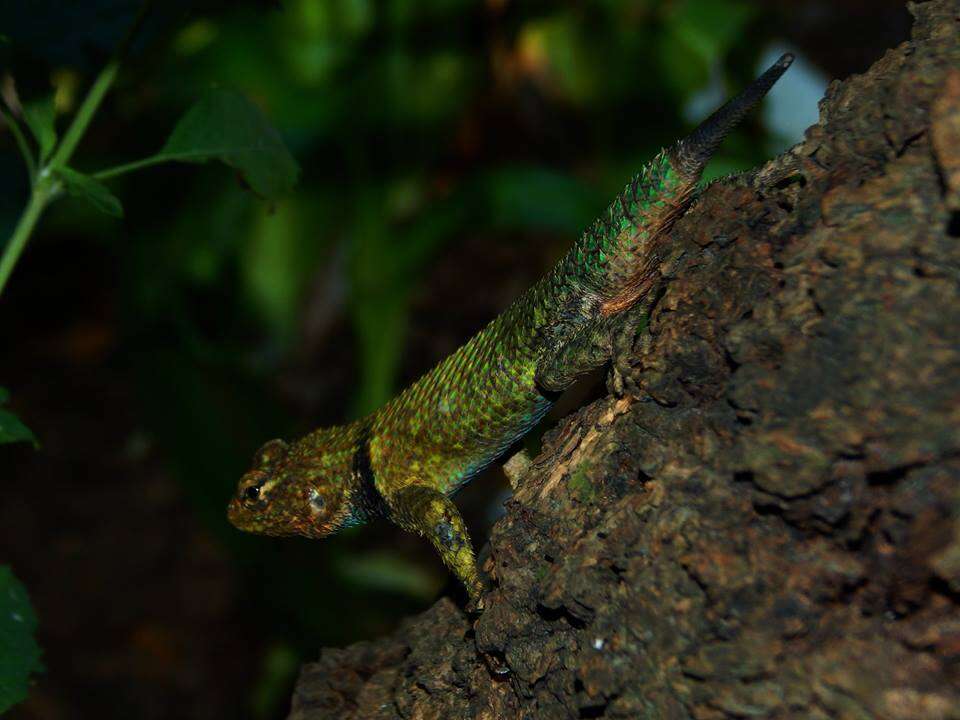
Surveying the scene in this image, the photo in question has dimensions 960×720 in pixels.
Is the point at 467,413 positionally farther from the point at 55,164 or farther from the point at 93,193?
the point at 55,164

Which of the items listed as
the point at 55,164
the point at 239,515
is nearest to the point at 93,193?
the point at 55,164

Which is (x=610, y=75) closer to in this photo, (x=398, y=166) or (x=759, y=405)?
(x=398, y=166)

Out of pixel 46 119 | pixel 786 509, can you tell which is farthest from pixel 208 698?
pixel 786 509

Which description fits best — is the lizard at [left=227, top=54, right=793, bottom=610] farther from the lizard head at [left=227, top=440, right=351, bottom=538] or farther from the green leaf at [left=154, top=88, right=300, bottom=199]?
the green leaf at [left=154, top=88, right=300, bottom=199]

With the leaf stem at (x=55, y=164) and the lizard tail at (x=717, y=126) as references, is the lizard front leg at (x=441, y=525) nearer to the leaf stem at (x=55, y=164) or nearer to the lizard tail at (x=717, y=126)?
the lizard tail at (x=717, y=126)

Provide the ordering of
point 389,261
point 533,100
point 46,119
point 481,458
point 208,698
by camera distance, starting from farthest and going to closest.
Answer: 1. point 533,100
2. point 208,698
3. point 389,261
4. point 481,458
5. point 46,119

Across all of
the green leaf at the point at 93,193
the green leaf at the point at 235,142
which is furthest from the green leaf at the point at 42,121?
the green leaf at the point at 235,142
